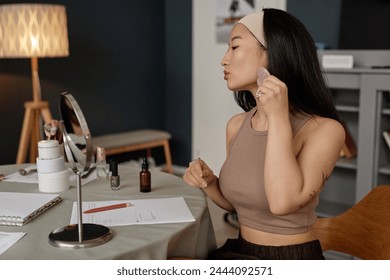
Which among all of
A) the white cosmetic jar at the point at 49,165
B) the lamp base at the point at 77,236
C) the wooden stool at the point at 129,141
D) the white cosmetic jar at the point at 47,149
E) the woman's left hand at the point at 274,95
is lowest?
the wooden stool at the point at 129,141

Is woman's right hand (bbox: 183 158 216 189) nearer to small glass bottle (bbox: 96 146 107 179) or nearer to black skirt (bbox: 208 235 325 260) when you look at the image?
black skirt (bbox: 208 235 325 260)

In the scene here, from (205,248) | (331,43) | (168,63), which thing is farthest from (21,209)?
(168,63)

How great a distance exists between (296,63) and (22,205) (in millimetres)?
734

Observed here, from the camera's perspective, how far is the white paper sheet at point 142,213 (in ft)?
3.97

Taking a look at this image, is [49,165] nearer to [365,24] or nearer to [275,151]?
[275,151]

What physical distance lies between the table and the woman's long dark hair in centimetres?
37

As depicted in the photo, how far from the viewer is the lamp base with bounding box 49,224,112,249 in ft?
3.47

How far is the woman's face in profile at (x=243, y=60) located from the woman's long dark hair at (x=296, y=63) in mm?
30

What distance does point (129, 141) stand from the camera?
147 inches

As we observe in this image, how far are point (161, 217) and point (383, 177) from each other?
1811mm

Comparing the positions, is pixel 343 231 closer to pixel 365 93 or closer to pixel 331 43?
pixel 365 93

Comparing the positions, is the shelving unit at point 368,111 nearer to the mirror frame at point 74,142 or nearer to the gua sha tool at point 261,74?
the gua sha tool at point 261,74

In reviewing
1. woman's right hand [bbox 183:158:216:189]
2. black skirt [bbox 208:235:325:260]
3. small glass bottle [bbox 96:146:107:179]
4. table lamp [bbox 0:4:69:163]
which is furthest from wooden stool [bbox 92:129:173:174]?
black skirt [bbox 208:235:325:260]

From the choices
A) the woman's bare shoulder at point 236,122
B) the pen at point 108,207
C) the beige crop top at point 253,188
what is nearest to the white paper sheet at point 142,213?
the pen at point 108,207
